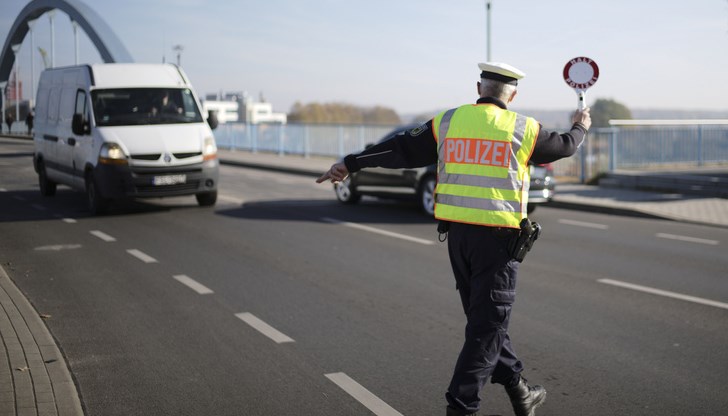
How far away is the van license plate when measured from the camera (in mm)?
14203

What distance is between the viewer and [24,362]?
569cm

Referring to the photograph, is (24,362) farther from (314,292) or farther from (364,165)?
(314,292)

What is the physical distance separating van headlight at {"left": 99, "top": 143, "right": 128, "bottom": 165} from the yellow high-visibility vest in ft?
34.1

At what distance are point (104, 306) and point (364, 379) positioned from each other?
10.2 ft

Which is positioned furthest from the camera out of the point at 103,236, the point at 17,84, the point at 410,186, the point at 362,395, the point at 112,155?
the point at 17,84

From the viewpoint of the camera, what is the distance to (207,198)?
1568 cm

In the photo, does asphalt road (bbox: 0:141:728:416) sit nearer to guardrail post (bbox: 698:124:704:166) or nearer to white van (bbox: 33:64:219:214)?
white van (bbox: 33:64:219:214)

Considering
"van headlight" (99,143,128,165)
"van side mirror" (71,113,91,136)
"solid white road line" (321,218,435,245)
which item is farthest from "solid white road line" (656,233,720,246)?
"van side mirror" (71,113,91,136)

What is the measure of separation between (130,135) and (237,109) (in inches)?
2142

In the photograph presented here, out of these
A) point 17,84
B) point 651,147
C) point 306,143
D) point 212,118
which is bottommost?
point 651,147

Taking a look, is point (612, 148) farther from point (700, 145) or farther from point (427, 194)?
point (427, 194)

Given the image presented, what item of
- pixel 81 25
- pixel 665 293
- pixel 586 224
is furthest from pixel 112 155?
pixel 81 25

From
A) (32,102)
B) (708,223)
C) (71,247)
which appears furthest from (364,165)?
(32,102)

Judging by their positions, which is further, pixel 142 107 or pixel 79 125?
pixel 142 107
